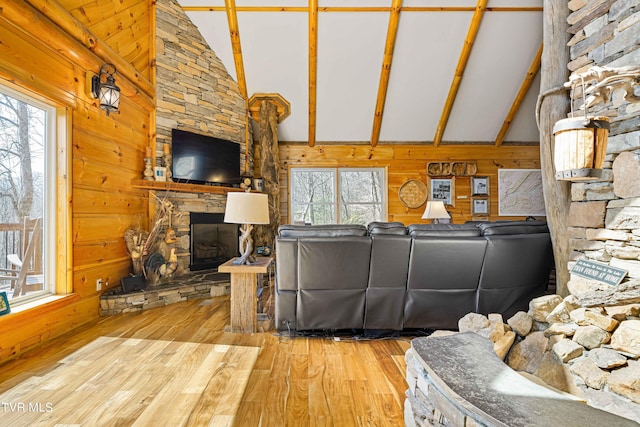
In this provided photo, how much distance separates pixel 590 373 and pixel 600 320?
1.07 ft

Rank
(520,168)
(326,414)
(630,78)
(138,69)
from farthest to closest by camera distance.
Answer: (520,168)
(138,69)
(326,414)
(630,78)

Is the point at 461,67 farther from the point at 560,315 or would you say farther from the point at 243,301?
the point at 243,301

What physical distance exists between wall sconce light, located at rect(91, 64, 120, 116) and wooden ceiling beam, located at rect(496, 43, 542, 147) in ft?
20.6

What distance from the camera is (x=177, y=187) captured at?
Answer: 4.33m

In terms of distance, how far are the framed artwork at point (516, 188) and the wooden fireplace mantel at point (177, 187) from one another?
5574 millimetres

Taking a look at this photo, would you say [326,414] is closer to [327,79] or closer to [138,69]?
[138,69]

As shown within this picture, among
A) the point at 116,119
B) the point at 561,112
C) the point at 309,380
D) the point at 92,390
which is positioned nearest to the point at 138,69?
the point at 116,119

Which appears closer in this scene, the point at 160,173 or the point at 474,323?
the point at 474,323

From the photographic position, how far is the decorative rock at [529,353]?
1736mm

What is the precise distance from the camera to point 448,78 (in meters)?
5.55

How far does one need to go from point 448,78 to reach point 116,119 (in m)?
5.25

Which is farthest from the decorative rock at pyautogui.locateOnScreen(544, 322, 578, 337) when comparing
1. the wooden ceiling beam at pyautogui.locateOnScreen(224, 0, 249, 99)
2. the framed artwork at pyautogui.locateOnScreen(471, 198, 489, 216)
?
the wooden ceiling beam at pyautogui.locateOnScreen(224, 0, 249, 99)

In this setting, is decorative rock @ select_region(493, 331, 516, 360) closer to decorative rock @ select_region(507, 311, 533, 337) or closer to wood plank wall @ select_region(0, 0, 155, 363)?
decorative rock @ select_region(507, 311, 533, 337)

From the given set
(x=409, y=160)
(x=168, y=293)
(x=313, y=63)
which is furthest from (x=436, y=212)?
(x=168, y=293)
